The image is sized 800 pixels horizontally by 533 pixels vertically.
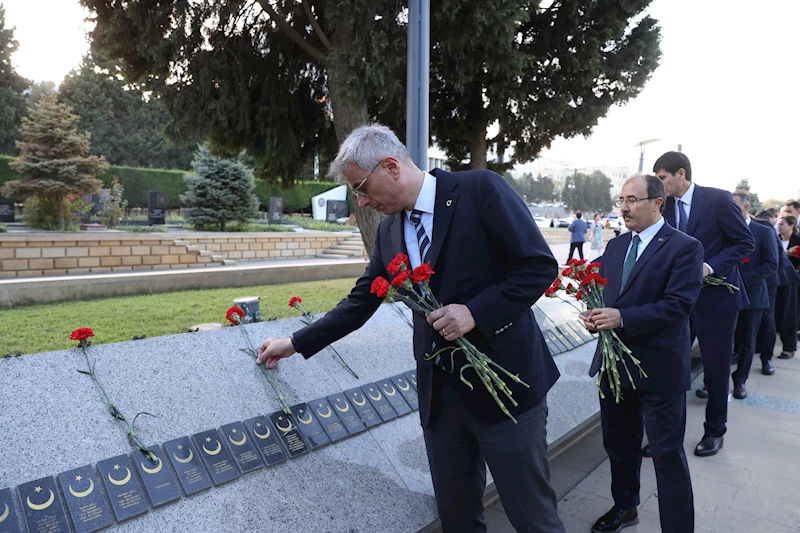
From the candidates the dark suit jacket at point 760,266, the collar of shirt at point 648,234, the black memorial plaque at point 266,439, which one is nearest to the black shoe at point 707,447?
the dark suit jacket at point 760,266

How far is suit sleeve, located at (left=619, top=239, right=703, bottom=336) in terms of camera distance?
7.76 ft

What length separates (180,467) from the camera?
6.75 feet

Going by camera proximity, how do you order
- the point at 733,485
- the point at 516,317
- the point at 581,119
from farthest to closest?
the point at 581,119 → the point at 733,485 → the point at 516,317

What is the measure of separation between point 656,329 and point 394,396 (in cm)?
140

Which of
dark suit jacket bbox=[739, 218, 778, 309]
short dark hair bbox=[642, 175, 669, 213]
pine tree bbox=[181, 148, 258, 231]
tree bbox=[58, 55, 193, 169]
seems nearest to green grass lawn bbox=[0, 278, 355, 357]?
short dark hair bbox=[642, 175, 669, 213]

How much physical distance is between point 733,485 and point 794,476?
50 cm

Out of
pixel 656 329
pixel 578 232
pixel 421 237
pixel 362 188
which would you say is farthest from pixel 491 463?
pixel 578 232

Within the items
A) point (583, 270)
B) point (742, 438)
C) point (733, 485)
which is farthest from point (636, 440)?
point (742, 438)

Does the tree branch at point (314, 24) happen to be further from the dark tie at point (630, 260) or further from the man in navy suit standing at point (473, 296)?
the man in navy suit standing at point (473, 296)

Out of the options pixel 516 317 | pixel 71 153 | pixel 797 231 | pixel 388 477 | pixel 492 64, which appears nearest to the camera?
pixel 516 317

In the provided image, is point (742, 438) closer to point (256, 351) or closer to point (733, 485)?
point (733, 485)

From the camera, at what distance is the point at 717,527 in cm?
280

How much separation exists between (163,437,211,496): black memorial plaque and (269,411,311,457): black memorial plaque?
0.39 metres

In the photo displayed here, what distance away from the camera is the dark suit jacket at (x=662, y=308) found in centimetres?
238
